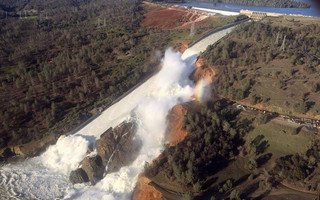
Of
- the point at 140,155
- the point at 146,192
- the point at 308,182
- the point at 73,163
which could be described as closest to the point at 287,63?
the point at 308,182

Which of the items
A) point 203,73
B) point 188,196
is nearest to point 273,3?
point 203,73

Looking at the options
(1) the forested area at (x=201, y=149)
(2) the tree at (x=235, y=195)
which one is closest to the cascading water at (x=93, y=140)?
(1) the forested area at (x=201, y=149)

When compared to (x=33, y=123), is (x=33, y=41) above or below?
above

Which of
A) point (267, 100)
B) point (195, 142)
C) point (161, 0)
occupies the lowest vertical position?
point (195, 142)

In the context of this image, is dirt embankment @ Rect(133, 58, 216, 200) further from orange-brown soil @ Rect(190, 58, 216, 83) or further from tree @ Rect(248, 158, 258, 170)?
tree @ Rect(248, 158, 258, 170)

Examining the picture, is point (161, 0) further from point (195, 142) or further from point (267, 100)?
point (195, 142)

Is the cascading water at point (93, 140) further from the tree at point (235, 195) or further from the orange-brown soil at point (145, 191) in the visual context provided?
the tree at point (235, 195)

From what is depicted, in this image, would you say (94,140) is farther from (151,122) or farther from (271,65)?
(271,65)
